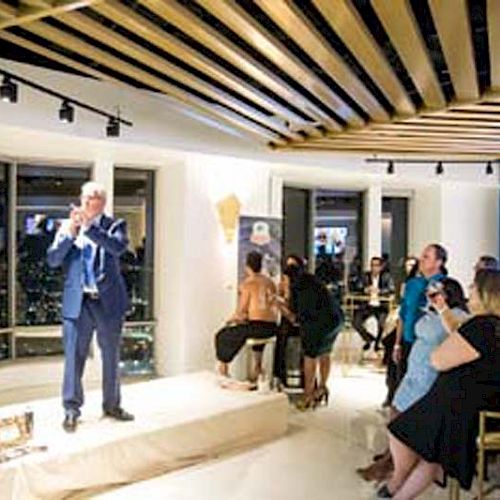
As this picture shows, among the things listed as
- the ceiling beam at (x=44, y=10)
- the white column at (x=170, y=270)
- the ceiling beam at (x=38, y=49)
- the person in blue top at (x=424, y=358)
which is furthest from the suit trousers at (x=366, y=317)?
the ceiling beam at (x=44, y=10)

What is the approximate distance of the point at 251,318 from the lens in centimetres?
718

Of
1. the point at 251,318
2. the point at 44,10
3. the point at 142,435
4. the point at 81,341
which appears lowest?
the point at 142,435

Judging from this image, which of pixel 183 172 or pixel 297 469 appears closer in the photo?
pixel 297 469

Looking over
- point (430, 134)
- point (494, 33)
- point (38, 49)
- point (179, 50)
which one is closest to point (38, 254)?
point (38, 49)

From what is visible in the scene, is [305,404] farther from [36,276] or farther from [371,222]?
[371,222]

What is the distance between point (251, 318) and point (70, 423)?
2747mm

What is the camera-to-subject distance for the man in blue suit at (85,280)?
465 centimetres

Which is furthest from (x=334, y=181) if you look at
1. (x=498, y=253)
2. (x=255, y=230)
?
(x=498, y=253)

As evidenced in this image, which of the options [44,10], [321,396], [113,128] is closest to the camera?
[44,10]

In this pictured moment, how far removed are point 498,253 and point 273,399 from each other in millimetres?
6085

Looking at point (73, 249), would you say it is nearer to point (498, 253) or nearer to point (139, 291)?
point (139, 291)

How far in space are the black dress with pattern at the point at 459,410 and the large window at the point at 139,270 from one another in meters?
4.40

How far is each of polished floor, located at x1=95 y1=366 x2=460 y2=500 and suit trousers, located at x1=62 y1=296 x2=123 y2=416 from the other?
0.66 metres

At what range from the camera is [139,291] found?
7.89 m
